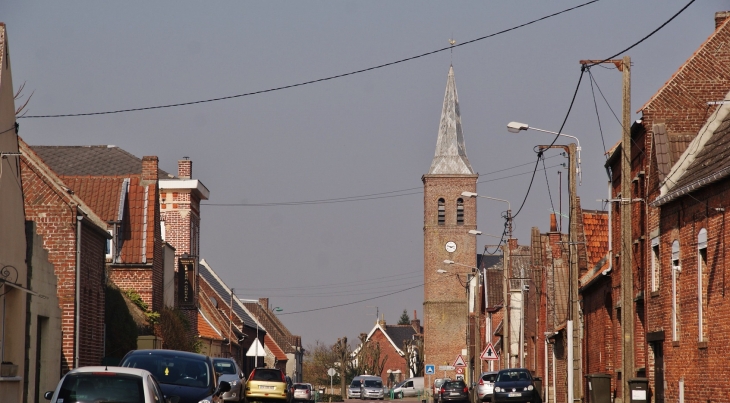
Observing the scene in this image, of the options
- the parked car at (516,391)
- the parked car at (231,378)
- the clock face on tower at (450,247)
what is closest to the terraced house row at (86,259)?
the parked car at (231,378)

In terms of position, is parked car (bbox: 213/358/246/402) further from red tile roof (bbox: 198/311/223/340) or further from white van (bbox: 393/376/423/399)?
white van (bbox: 393/376/423/399)

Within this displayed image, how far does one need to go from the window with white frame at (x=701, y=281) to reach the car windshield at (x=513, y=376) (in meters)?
17.2

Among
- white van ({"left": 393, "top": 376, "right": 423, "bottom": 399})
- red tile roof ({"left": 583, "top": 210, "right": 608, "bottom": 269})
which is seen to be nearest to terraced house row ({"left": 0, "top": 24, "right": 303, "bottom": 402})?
red tile roof ({"left": 583, "top": 210, "right": 608, "bottom": 269})

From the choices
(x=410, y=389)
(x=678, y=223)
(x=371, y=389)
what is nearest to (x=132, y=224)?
(x=678, y=223)

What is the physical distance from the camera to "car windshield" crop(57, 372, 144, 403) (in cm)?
1366

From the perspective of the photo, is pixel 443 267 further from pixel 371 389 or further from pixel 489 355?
pixel 489 355

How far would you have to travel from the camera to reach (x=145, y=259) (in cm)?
3938

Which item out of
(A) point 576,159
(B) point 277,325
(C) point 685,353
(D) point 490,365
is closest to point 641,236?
(A) point 576,159

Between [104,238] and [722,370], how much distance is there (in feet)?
61.2

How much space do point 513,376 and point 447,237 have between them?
62.5 metres

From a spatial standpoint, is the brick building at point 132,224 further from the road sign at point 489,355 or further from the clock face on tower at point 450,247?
the clock face on tower at point 450,247

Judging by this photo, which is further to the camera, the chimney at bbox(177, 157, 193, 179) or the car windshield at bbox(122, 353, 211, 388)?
the chimney at bbox(177, 157, 193, 179)

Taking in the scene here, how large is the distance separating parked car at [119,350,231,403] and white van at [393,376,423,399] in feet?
250

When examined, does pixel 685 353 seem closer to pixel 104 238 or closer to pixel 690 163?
pixel 690 163
